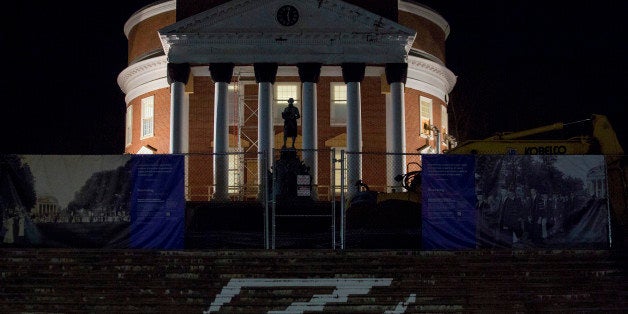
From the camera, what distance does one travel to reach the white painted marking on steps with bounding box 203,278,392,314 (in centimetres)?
1532

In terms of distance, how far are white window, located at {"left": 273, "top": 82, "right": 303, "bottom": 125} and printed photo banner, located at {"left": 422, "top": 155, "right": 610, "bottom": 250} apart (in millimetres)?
20241

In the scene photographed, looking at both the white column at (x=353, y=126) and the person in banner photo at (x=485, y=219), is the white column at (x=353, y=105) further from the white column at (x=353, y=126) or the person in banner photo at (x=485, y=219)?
the person in banner photo at (x=485, y=219)

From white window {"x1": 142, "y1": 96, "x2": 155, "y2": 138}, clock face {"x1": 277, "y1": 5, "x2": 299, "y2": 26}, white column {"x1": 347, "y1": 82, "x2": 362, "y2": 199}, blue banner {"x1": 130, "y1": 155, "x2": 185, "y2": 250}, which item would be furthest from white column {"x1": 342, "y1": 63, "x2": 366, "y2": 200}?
blue banner {"x1": 130, "y1": 155, "x2": 185, "y2": 250}

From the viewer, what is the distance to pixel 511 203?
54.1 ft

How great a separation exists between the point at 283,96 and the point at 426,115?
737cm

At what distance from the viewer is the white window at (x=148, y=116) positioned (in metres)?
38.7

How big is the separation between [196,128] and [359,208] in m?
16.0

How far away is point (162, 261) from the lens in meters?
16.2

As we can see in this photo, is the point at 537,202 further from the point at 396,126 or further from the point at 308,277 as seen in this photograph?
the point at 396,126

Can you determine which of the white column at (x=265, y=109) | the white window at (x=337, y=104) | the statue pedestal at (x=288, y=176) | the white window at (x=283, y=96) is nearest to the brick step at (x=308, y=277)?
the statue pedestal at (x=288, y=176)

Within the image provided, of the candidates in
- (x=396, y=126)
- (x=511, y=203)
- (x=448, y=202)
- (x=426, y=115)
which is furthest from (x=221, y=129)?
(x=511, y=203)

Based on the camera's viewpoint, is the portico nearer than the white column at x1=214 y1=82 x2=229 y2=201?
No

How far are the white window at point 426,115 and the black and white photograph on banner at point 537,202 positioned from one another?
2241 centimetres

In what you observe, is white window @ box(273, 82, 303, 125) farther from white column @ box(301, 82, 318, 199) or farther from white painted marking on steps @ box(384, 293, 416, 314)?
white painted marking on steps @ box(384, 293, 416, 314)
